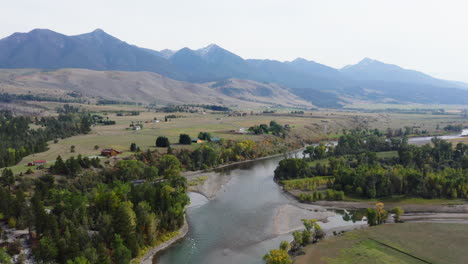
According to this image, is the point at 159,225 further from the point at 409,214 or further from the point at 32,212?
the point at 409,214

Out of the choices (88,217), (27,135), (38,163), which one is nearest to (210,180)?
(38,163)

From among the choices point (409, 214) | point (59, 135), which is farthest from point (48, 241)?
point (59, 135)

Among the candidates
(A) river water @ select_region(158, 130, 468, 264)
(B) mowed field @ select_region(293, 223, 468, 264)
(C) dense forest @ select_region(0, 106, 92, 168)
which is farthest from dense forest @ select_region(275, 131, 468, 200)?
(C) dense forest @ select_region(0, 106, 92, 168)

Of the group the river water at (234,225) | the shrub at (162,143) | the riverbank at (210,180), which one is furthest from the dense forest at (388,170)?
the shrub at (162,143)

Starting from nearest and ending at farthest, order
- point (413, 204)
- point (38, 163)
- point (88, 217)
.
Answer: point (88, 217) → point (413, 204) → point (38, 163)

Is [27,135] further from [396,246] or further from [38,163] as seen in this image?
[396,246]

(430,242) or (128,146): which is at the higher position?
(128,146)
